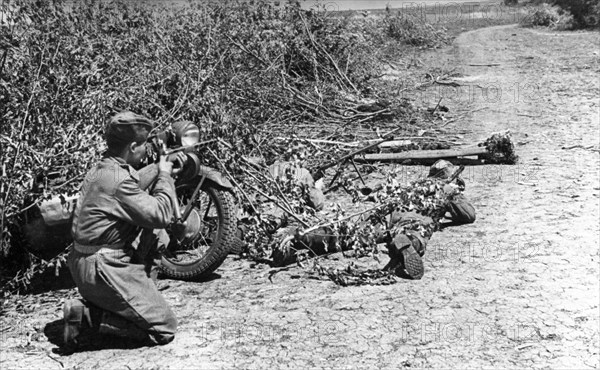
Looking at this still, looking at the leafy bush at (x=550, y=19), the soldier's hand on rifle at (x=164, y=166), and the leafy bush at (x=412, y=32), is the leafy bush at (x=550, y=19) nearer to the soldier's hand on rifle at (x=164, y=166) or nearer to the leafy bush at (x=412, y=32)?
the leafy bush at (x=412, y=32)

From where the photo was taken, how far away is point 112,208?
4492 mm

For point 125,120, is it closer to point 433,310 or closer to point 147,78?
point 433,310

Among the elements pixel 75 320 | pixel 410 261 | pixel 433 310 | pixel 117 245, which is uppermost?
pixel 117 245

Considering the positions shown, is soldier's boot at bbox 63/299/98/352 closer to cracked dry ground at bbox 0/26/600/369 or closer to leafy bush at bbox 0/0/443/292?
cracked dry ground at bbox 0/26/600/369

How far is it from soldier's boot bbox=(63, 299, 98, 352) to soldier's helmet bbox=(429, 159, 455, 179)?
4.33m

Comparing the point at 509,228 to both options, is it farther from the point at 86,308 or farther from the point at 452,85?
the point at 452,85

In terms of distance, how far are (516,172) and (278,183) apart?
3104 mm

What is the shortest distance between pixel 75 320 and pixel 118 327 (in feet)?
0.87

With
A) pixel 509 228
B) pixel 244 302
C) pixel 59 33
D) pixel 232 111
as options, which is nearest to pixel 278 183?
pixel 232 111

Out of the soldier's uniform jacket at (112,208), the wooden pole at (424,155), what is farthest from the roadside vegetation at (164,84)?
the soldier's uniform jacket at (112,208)

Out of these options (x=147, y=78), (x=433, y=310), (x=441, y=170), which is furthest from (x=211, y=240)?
(x=441, y=170)

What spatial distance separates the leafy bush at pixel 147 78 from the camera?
562cm

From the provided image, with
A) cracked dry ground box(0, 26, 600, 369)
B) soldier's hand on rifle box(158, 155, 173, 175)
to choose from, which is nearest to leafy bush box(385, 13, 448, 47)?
cracked dry ground box(0, 26, 600, 369)

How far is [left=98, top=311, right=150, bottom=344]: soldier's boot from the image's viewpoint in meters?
4.60
